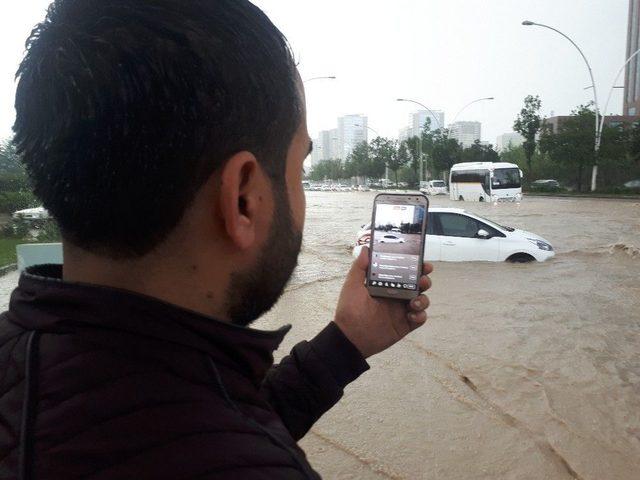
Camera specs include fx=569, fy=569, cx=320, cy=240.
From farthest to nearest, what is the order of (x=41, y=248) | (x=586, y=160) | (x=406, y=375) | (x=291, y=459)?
(x=586, y=160)
(x=406, y=375)
(x=41, y=248)
(x=291, y=459)

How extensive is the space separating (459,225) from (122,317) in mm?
9971

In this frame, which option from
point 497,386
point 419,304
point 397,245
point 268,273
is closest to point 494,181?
point 497,386

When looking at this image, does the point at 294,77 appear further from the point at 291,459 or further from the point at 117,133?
the point at 291,459

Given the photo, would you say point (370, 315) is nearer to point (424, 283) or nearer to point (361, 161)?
point (424, 283)

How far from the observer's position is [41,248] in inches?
157

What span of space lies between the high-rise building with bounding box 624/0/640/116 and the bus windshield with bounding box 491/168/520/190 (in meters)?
63.3

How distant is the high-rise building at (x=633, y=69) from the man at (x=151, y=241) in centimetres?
9264

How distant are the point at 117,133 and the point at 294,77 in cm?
35

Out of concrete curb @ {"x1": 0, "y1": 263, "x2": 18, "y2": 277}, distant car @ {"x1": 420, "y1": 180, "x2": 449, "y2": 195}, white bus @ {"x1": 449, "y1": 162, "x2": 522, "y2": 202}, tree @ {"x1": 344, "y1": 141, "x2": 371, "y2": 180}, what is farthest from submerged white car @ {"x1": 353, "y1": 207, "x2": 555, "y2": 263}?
tree @ {"x1": 344, "y1": 141, "x2": 371, "y2": 180}

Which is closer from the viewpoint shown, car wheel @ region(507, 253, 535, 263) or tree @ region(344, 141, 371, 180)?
car wheel @ region(507, 253, 535, 263)

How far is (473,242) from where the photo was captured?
10.2 m

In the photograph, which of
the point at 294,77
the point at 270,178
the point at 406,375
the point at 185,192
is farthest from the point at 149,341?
the point at 406,375

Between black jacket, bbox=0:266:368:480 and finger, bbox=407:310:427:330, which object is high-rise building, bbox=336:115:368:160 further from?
black jacket, bbox=0:266:368:480

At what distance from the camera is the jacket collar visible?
2.66 ft
